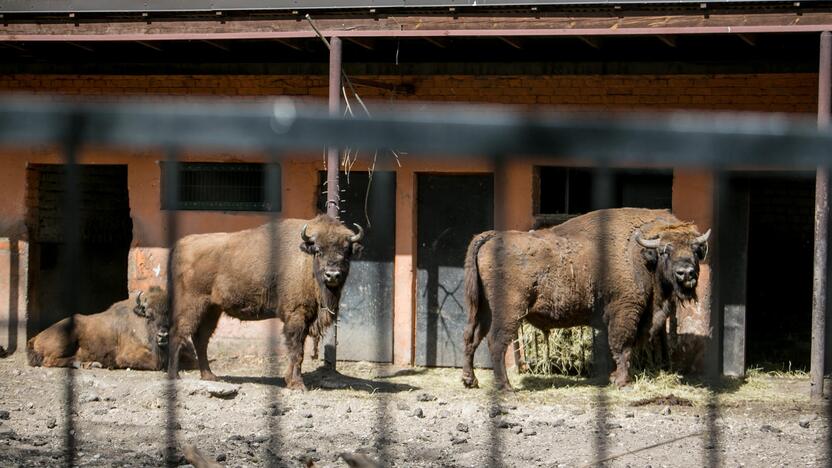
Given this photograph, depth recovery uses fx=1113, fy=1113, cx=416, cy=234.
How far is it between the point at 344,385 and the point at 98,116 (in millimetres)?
8814

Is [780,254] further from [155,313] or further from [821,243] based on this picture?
[155,313]

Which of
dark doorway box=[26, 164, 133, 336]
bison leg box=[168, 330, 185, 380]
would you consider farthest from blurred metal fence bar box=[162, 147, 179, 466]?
dark doorway box=[26, 164, 133, 336]

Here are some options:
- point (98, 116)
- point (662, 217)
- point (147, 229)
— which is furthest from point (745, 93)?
point (98, 116)

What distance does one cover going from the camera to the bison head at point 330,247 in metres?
10.1

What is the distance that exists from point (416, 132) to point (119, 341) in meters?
10.5

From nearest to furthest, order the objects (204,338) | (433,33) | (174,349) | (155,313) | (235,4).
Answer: (433,33) < (174,349) < (204,338) < (155,313) < (235,4)

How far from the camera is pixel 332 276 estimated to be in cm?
1013

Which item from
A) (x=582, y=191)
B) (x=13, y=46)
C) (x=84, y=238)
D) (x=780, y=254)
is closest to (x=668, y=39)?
(x=582, y=191)

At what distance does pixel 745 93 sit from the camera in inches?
455

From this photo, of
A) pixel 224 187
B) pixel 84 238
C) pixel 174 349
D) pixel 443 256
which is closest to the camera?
pixel 174 349

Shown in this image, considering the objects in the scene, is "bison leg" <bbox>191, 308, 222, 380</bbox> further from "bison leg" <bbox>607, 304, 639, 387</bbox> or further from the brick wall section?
"bison leg" <bbox>607, 304, 639, 387</bbox>

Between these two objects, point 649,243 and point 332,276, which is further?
point 649,243

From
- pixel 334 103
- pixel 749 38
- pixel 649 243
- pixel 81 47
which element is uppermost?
pixel 81 47

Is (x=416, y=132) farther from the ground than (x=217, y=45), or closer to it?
closer to it
